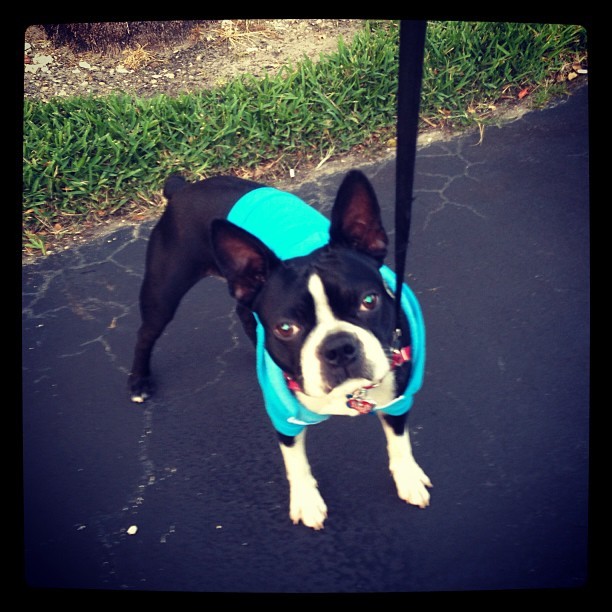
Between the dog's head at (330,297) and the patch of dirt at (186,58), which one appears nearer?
the dog's head at (330,297)

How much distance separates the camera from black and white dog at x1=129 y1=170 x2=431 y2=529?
1851 millimetres

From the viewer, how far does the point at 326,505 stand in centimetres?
234

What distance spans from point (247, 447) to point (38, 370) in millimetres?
852

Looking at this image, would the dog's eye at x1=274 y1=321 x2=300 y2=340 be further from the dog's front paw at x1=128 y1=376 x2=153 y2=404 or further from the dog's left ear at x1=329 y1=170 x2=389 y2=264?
the dog's front paw at x1=128 y1=376 x2=153 y2=404

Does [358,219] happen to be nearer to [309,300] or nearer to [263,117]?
[309,300]

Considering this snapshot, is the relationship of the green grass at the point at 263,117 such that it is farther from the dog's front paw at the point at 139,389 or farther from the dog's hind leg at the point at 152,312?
the dog's front paw at the point at 139,389

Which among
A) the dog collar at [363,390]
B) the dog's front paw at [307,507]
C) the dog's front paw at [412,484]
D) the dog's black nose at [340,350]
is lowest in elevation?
the dog's front paw at [307,507]

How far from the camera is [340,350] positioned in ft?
5.90

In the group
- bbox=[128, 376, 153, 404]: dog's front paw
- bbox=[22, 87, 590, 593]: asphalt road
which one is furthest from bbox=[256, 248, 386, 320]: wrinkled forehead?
bbox=[128, 376, 153, 404]: dog's front paw

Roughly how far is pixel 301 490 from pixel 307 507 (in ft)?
0.19

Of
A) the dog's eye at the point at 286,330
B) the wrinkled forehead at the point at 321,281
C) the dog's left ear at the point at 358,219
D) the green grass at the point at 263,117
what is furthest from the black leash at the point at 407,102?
the green grass at the point at 263,117

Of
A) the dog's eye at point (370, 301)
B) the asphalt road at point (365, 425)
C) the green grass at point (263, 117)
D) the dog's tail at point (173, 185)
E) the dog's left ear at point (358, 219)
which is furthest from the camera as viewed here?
the dog's tail at point (173, 185)

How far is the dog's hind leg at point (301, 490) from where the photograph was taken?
227 centimetres

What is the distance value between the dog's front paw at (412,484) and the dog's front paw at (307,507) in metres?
0.27
